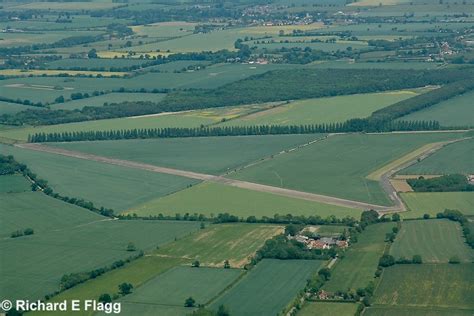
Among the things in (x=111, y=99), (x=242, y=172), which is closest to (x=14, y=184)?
(x=242, y=172)

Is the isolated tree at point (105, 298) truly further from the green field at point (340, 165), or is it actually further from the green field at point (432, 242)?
the green field at point (340, 165)

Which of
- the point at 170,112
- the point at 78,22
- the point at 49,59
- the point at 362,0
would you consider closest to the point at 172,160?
the point at 170,112

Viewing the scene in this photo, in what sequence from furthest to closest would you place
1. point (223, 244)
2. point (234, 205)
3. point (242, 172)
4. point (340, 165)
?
1. point (340, 165)
2. point (242, 172)
3. point (234, 205)
4. point (223, 244)

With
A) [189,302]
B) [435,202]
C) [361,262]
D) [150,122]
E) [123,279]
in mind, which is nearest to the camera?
[189,302]

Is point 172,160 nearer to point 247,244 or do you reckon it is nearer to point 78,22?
point 247,244

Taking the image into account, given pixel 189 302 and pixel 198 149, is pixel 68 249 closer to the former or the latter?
pixel 189 302

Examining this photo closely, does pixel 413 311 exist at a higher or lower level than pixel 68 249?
lower

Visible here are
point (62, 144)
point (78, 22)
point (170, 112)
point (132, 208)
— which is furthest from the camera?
point (78, 22)

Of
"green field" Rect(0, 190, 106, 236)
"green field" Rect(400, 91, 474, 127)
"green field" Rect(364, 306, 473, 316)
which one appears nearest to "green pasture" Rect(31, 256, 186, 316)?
"green field" Rect(0, 190, 106, 236)
